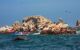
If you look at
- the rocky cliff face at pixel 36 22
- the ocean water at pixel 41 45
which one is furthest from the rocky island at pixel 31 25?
the ocean water at pixel 41 45

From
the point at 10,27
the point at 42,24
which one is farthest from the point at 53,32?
the point at 10,27

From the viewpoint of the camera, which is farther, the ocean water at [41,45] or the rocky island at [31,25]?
the rocky island at [31,25]

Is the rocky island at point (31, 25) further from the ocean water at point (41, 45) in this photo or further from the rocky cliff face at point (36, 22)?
the ocean water at point (41, 45)

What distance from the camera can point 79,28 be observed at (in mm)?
159250

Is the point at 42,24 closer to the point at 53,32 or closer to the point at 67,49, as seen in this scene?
the point at 53,32

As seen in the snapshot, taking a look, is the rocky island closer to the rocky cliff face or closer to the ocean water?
the rocky cliff face

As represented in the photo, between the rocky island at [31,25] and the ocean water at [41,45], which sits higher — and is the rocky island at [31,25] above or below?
above

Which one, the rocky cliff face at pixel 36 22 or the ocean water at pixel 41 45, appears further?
the rocky cliff face at pixel 36 22

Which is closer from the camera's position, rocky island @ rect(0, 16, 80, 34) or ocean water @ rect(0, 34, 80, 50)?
ocean water @ rect(0, 34, 80, 50)

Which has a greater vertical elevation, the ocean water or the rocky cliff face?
the rocky cliff face

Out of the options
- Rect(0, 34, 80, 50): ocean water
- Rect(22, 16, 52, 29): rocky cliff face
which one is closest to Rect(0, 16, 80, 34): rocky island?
Rect(22, 16, 52, 29): rocky cliff face

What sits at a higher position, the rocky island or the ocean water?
the rocky island

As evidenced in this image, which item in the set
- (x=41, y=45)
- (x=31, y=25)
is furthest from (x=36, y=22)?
(x=41, y=45)

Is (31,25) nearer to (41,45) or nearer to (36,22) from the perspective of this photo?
(36,22)
